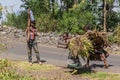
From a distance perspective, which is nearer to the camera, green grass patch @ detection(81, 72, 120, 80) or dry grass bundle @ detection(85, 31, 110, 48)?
green grass patch @ detection(81, 72, 120, 80)

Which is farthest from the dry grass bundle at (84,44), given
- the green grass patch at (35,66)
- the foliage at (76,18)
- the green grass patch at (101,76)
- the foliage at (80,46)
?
the foliage at (76,18)

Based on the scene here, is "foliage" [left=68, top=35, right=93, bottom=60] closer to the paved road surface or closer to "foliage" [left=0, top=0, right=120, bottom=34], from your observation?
the paved road surface

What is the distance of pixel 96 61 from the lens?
59.6ft

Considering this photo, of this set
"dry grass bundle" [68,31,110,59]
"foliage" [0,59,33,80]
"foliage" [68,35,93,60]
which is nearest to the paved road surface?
"dry grass bundle" [68,31,110,59]

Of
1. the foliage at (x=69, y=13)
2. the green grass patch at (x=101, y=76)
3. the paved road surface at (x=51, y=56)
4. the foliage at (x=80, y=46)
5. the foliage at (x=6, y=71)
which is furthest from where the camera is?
the foliage at (x=69, y=13)

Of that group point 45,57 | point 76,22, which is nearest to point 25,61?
point 45,57

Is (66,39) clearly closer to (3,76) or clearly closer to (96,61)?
(96,61)

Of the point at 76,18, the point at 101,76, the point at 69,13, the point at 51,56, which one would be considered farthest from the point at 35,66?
the point at 69,13

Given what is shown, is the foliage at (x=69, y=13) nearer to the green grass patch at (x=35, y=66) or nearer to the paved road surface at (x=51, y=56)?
the paved road surface at (x=51, y=56)

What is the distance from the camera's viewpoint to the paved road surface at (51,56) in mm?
18356

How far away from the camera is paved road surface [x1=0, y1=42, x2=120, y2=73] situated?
1836cm

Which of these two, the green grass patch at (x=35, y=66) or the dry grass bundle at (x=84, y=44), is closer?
the dry grass bundle at (x=84, y=44)

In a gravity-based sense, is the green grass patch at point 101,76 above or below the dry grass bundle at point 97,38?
below

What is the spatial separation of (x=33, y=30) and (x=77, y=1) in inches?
1195
